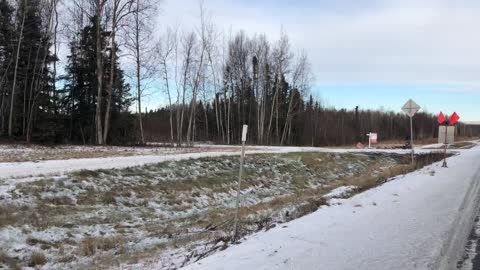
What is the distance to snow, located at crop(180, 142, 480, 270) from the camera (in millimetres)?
5605

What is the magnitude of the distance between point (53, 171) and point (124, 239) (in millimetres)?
5177

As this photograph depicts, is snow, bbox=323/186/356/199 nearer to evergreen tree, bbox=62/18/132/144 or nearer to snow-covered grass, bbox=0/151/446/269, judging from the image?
snow-covered grass, bbox=0/151/446/269

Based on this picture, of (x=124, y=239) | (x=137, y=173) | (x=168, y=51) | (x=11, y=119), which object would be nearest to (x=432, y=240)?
(x=124, y=239)

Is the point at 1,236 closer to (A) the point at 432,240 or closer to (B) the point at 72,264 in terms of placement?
(B) the point at 72,264

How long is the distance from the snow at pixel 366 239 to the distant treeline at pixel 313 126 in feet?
157

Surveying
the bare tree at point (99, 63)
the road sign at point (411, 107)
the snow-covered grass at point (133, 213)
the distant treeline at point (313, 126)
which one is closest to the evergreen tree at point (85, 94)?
the bare tree at point (99, 63)

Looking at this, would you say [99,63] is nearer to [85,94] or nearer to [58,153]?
[85,94]

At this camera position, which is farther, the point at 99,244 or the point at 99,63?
the point at 99,63

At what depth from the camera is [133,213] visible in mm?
11781

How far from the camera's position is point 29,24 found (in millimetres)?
35656

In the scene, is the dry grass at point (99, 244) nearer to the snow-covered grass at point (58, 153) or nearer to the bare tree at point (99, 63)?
the snow-covered grass at point (58, 153)

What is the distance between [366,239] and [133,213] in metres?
7.29

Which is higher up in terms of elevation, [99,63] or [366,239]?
[99,63]

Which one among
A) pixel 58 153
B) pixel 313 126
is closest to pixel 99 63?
pixel 58 153
